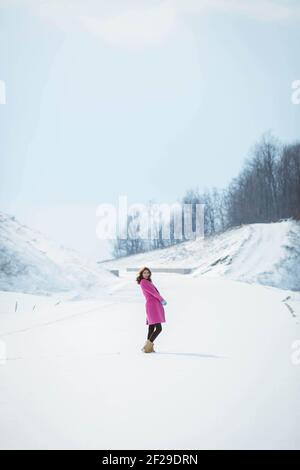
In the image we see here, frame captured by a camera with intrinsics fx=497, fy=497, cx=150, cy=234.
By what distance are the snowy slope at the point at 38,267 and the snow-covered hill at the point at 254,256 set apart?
12.6 meters

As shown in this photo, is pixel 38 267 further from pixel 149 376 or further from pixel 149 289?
→ pixel 149 376

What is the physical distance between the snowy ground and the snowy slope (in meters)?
13.4

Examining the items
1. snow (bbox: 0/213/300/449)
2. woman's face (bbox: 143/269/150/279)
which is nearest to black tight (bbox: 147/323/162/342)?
snow (bbox: 0/213/300/449)

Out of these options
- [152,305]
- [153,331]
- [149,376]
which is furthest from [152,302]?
[149,376]

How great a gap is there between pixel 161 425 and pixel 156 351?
4.23m

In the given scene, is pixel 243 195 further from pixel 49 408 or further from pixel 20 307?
pixel 49 408

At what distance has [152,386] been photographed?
6.24 metres

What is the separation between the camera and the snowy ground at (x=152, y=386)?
4574mm

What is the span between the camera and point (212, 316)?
14.0 metres

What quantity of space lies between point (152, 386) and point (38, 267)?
22373mm

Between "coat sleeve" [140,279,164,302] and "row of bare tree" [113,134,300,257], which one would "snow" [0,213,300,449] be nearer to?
"coat sleeve" [140,279,164,302]

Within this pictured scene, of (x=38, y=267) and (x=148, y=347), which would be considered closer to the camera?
(x=148, y=347)

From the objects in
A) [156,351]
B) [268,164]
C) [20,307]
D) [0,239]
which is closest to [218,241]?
[268,164]

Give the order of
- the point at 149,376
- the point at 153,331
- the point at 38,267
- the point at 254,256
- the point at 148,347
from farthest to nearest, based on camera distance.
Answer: the point at 254,256
the point at 38,267
the point at 153,331
the point at 148,347
the point at 149,376
